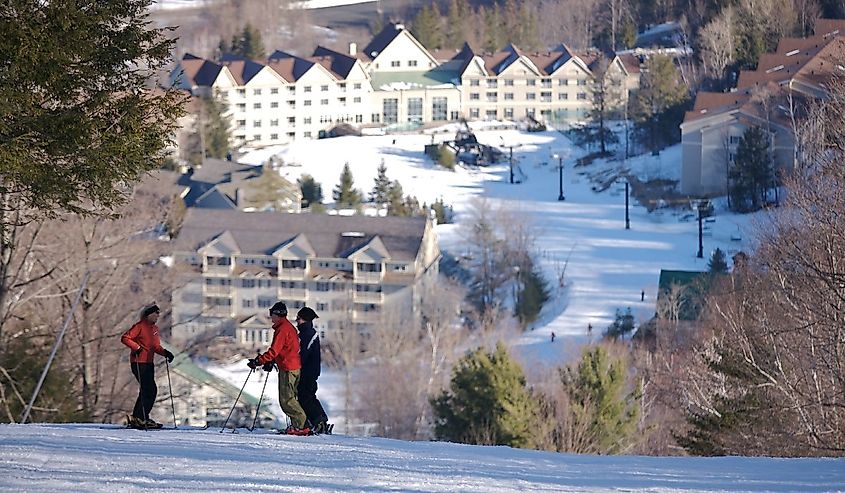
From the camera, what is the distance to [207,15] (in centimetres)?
8375

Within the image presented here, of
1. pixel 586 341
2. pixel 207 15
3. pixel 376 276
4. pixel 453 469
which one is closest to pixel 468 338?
pixel 586 341

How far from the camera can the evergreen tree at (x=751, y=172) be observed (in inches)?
1266

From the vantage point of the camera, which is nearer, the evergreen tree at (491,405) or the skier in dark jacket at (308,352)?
the skier in dark jacket at (308,352)

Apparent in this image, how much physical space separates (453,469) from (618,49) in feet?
183

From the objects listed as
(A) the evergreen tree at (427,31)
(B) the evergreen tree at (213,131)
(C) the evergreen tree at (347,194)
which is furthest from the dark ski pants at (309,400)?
(A) the evergreen tree at (427,31)

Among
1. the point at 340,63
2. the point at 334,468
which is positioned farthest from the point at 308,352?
the point at 340,63

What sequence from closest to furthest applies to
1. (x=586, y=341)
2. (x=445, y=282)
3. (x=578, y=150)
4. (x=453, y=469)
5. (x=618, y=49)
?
(x=453, y=469) → (x=586, y=341) → (x=445, y=282) → (x=578, y=150) → (x=618, y=49)

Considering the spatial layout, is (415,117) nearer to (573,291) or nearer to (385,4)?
(573,291)

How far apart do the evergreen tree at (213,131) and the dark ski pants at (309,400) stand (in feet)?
132

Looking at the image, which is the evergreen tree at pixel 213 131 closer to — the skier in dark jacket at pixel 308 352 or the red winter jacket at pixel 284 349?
the skier in dark jacket at pixel 308 352

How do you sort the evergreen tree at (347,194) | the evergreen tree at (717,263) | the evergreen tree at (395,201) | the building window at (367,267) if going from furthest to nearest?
1. the evergreen tree at (347,194)
2. the evergreen tree at (395,201)
3. the building window at (367,267)
4. the evergreen tree at (717,263)

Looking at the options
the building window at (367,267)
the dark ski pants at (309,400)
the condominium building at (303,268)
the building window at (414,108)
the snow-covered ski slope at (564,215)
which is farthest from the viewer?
the building window at (414,108)

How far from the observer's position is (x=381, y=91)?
56562 millimetres

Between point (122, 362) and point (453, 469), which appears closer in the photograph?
point (453, 469)
